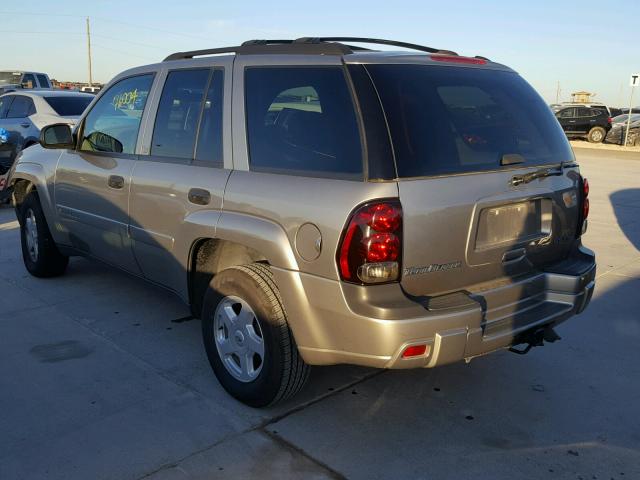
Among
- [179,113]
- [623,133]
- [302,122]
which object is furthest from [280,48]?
[623,133]

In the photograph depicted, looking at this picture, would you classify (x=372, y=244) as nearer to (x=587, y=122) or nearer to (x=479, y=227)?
(x=479, y=227)

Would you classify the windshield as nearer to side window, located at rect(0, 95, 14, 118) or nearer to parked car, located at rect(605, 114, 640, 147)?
side window, located at rect(0, 95, 14, 118)

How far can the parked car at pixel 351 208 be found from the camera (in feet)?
8.77

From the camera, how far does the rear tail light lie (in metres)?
2.61

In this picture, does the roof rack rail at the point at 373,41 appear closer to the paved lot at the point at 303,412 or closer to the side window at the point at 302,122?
the side window at the point at 302,122

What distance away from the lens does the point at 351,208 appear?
2.63m

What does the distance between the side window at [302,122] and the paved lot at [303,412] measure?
1.33 meters

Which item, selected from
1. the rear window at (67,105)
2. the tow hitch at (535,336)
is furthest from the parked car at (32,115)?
the tow hitch at (535,336)

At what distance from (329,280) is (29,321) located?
2893 millimetres

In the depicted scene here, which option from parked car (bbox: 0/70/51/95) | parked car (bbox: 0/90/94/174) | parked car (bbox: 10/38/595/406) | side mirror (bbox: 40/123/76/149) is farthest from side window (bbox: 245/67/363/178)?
parked car (bbox: 0/70/51/95)

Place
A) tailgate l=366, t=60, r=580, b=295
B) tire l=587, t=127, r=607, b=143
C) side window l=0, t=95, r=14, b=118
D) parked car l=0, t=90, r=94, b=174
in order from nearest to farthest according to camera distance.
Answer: tailgate l=366, t=60, r=580, b=295 → parked car l=0, t=90, r=94, b=174 → side window l=0, t=95, r=14, b=118 → tire l=587, t=127, r=607, b=143

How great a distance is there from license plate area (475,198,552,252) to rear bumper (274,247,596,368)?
22 centimetres

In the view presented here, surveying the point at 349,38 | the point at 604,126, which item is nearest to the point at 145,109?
the point at 349,38

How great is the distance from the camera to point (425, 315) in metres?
2.65
